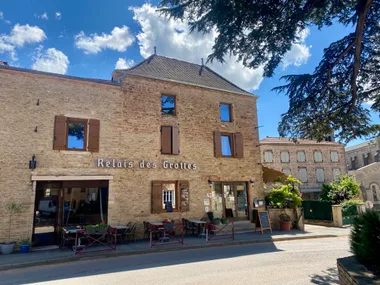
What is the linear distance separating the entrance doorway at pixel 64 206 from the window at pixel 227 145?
7204mm

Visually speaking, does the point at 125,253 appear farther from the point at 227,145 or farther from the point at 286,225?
the point at 286,225

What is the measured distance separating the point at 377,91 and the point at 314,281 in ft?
23.7

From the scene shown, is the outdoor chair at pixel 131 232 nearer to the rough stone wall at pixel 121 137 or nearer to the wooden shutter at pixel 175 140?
the rough stone wall at pixel 121 137

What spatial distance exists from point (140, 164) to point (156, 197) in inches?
72.6

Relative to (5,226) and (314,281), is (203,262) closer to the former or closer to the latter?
(314,281)

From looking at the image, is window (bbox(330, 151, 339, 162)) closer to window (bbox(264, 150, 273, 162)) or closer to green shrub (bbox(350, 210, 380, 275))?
window (bbox(264, 150, 273, 162))

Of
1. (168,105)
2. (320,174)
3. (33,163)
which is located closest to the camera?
(33,163)

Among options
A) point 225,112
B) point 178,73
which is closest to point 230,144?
point 225,112

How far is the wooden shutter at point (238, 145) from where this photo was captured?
16125 mm

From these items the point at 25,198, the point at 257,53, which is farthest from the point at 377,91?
the point at 25,198

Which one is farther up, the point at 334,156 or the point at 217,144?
the point at 334,156

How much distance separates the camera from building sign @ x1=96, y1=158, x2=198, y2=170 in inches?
486

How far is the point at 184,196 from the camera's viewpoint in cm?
1400

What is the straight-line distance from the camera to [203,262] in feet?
27.8
